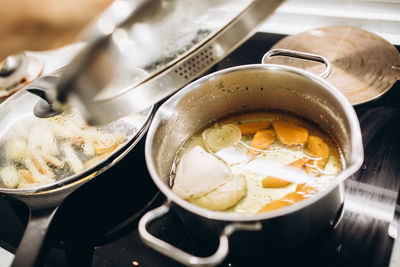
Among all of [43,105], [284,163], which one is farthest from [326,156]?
[43,105]

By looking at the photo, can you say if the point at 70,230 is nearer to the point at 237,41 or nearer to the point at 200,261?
the point at 200,261

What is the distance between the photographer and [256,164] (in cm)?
88

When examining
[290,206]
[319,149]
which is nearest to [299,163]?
[319,149]

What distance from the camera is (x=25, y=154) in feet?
2.98

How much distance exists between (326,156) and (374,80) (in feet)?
1.18

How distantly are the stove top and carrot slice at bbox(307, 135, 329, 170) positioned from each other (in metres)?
0.09

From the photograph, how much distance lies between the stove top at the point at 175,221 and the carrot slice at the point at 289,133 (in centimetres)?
17

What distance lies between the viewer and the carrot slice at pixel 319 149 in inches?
32.6

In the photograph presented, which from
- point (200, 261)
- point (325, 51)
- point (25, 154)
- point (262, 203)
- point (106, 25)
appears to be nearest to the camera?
point (106, 25)

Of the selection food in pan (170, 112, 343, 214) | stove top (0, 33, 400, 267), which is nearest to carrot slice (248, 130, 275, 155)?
food in pan (170, 112, 343, 214)

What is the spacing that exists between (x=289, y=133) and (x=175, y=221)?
412mm

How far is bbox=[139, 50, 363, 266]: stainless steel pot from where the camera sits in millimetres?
557

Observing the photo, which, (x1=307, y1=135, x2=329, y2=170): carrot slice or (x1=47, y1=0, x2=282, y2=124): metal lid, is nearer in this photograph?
(x1=47, y1=0, x2=282, y2=124): metal lid

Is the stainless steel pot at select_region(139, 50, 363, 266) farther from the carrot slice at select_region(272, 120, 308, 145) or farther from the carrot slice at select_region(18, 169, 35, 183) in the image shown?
the carrot slice at select_region(18, 169, 35, 183)
